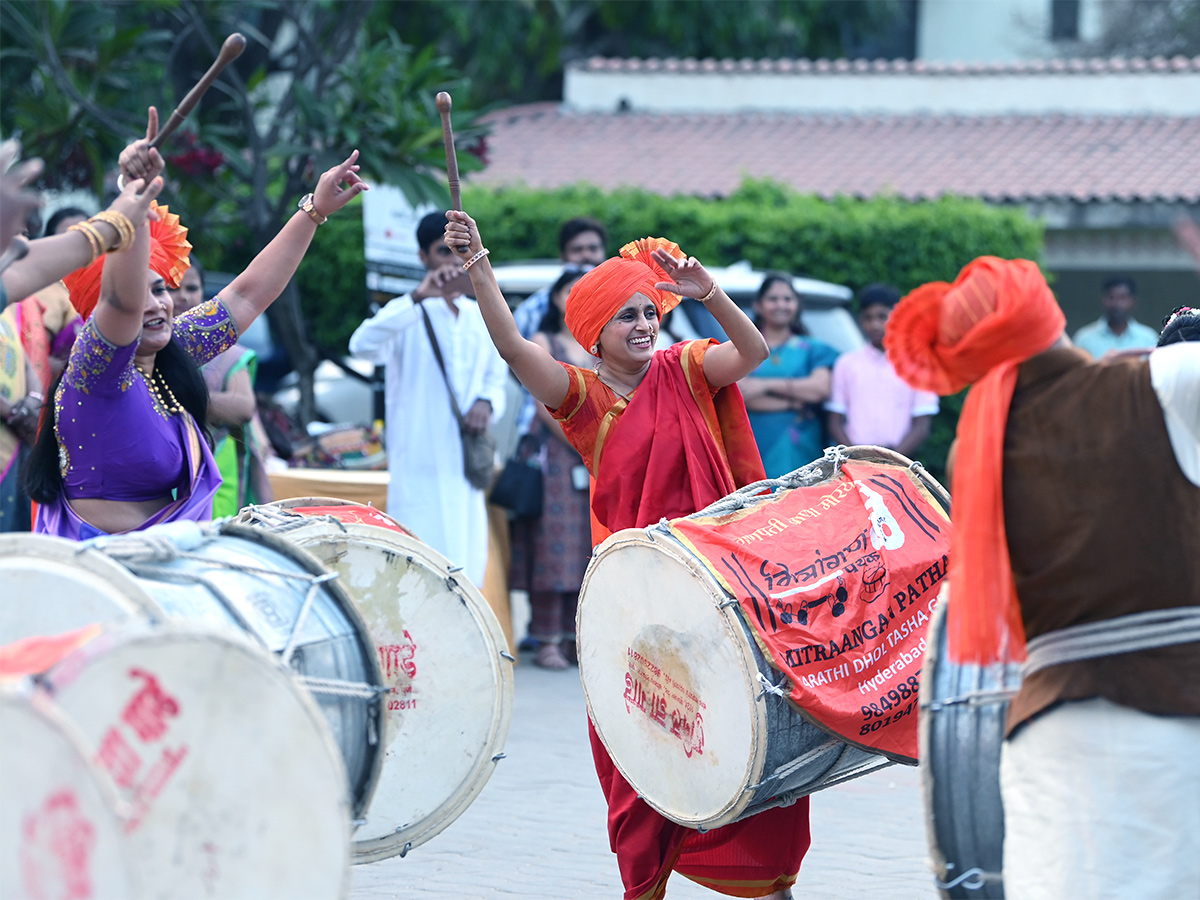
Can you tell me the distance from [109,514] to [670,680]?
4.87 ft

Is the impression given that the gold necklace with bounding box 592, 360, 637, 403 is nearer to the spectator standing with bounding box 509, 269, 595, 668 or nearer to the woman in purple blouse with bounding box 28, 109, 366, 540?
the woman in purple blouse with bounding box 28, 109, 366, 540

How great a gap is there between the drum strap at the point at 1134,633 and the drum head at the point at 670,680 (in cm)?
94

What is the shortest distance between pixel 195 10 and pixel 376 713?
23.2 feet

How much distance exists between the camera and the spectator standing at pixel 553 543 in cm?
761

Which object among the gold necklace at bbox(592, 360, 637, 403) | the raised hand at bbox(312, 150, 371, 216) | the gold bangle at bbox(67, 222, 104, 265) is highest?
the raised hand at bbox(312, 150, 371, 216)

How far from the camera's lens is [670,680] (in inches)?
149

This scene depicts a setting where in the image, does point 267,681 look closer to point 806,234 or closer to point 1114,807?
point 1114,807

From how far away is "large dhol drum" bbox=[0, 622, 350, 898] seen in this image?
2307 millimetres

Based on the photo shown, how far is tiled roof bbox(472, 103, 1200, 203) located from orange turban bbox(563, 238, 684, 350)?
43.5 ft

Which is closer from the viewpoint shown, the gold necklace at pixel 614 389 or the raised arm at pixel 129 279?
the raised arm at pixel 129 279

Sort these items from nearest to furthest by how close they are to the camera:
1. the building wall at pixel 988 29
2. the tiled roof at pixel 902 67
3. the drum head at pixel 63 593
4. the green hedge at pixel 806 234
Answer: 1. the drum head at pixel 63 593
2. the green hedge at pixel 806 234
3. the tiled roof at pixel 902 67
4. the building wall at pixel 988 29

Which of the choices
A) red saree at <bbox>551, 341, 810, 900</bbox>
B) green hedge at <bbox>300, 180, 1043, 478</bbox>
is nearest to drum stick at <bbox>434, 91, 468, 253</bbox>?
red saree at <bbox>551, 341, 810, 900</bbox>

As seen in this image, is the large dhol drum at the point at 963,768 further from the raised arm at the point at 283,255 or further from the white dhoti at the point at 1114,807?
the raised arm at the point at 283,255

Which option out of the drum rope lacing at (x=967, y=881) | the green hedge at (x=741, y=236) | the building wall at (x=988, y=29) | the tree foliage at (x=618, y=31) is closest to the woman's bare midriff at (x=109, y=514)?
the drum rope lacing at (x=967, y=881)
